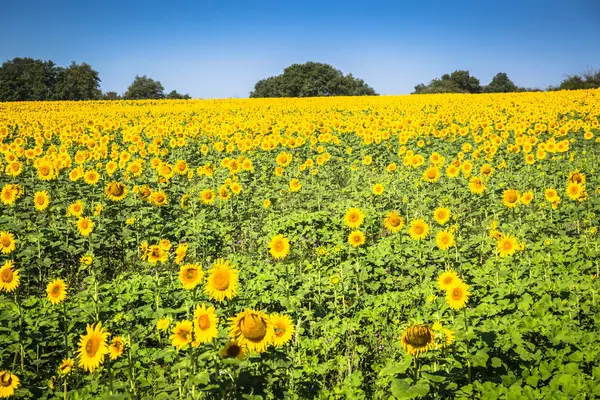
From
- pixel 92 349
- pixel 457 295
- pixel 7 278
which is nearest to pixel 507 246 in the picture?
pixel 457 295

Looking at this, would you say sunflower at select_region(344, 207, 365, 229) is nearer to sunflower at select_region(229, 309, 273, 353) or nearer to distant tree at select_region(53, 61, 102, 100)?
sunflower at select_region(229, 309, 273, 353)

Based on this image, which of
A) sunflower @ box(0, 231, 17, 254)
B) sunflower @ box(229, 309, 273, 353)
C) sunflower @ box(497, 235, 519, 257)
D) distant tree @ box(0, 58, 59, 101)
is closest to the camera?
sunflower @ box(229, 309, 273, 353)

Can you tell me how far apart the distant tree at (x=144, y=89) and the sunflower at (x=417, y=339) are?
76.0m

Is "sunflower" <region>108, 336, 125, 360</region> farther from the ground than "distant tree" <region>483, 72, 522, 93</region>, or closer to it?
closer to it

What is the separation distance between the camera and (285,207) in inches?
337

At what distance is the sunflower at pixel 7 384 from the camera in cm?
286

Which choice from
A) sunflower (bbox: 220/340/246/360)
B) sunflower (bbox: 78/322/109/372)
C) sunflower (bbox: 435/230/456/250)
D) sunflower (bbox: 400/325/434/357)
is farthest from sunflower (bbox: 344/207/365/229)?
sunflower (bbox: 78/322/109/372)

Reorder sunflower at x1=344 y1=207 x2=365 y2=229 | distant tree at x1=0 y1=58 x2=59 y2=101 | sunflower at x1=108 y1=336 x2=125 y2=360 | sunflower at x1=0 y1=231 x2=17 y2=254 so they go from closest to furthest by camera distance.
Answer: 1. sunflower at x1=108 y1=336 x2=125 y2=360
2. sunflower at x1=0 y1=231 x2=17 y2=254
3. sunflower at x1=344 y1=207 x2=365 y2=229
4. distant tree at x1=0 y1=58 x2=59 y2=101

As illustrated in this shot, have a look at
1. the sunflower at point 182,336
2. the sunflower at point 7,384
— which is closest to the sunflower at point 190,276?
the sunflower at point 182,336

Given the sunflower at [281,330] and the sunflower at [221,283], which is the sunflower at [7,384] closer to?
the sunflower at [221,283]

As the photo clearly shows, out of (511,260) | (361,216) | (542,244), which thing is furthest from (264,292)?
(542,244)

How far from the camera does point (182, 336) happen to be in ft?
9.32

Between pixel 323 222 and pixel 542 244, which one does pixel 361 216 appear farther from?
pixel 542 244

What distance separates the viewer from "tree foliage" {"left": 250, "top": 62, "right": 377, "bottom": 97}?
63050mm
